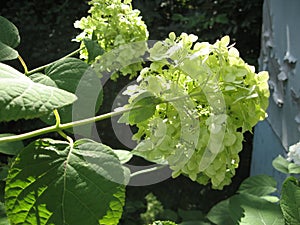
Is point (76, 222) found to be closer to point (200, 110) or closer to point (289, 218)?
point (200, 110)

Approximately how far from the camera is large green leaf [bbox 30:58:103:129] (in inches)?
27.0

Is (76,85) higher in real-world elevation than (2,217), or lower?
higher

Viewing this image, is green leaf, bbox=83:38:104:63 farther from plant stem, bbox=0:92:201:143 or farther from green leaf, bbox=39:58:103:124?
plant stem, bbox=0:92:201:143

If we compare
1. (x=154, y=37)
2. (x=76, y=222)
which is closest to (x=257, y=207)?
(x=76, y=222)

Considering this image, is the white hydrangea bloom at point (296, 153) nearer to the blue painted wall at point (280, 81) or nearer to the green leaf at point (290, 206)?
the green leaf at point (290, 206)

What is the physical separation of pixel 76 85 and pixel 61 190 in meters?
0.20

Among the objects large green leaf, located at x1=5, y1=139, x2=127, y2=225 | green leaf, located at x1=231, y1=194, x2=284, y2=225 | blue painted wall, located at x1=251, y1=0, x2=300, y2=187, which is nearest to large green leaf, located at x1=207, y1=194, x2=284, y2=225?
green leaf, located at x1=231, y1=194, x2=284, y2=225

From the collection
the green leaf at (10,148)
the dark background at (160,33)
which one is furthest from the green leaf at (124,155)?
the dark background at (160,33)

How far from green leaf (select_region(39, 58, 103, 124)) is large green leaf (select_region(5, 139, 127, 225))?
0.43 feet

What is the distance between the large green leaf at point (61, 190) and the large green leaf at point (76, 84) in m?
0.13

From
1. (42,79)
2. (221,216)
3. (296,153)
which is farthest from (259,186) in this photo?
(42,79)

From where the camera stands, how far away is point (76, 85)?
2.30 feet

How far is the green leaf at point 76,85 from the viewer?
2.25ft

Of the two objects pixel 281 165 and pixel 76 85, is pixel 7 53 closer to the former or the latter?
pixel 76 85
